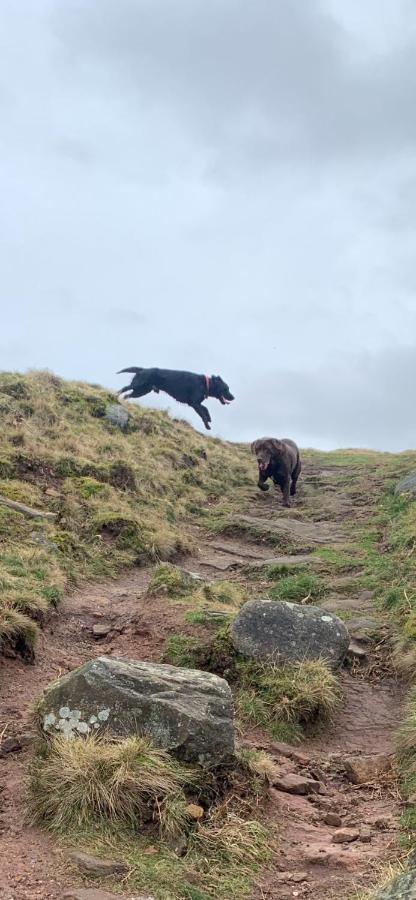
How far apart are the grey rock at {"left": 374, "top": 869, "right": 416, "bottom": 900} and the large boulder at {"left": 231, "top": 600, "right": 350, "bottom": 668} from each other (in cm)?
329

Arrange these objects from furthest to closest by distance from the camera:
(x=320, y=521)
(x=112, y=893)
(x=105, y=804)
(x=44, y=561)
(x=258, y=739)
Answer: (x=320, y=521)
(x=44, y=561)
(x=258, y=739)
(x=105, y=804)
(x=112, y=893)

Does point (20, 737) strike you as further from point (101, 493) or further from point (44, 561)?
point (101, 493)

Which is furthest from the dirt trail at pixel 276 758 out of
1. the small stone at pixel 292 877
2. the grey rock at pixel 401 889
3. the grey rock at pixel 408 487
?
the grey rock at pixel 408 487

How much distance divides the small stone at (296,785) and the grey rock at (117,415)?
13.0m

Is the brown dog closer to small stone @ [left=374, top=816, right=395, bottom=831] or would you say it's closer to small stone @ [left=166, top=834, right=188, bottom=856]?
small stone @ [left=374, top=816, right=395, bottom=831]

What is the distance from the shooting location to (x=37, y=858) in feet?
12.0

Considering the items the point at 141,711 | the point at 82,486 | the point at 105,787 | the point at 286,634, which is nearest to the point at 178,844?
the point at 105,787

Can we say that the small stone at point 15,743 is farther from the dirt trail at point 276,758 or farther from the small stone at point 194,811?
the small stone at point 194,811

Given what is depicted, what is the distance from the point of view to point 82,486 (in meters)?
11.9

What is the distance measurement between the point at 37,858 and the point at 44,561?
5019 millimetres

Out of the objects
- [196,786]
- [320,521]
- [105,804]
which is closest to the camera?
[105,804]

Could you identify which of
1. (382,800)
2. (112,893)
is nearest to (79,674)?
(112,893)

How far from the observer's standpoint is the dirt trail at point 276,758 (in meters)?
3.66

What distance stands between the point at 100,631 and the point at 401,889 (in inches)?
191
